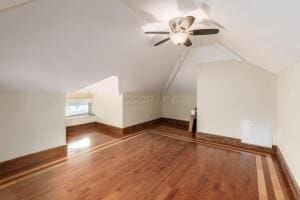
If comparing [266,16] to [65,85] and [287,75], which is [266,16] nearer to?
[287,75]

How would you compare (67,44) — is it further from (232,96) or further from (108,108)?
(232,96)

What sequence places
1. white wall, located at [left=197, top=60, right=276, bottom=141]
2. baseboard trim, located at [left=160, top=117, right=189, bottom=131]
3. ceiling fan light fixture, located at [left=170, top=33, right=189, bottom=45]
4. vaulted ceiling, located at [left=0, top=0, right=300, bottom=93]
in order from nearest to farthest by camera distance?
vaulted ceiling, located at [left=0, top=0, right=300, bottom=93]
ceiling fan light fixture, located at [left=170, top=33, right=189, bottom=45]
white wall, located at [left=197, top=60, right=276, bottom=141]
baseboard trim, located at [left=160, top=117, right=189, bottom=131]

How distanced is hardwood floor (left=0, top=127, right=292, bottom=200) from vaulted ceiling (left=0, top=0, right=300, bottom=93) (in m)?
1.46

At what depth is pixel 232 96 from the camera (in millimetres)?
3742

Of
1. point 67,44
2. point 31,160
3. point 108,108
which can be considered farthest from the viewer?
point 108,108

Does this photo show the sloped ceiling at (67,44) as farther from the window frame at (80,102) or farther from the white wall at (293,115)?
the white wall at (293,115)

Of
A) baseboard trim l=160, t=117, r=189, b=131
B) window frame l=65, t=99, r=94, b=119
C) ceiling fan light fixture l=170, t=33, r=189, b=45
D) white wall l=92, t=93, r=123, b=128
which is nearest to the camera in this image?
ceiling fan light fixture l=170, t=33, r=189, b=45

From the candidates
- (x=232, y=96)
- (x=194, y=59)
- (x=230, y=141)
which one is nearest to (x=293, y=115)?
(x=232, y=96)

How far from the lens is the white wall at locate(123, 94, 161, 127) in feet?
15.5

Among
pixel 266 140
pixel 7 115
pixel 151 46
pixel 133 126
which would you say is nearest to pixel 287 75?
pixel 266 140

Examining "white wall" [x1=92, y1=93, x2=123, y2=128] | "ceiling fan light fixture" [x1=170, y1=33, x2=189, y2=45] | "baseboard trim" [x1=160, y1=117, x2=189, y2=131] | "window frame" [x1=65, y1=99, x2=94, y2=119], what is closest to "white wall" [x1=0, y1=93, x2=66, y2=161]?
"white wall" [x1=92, y1=93, x2=123, y2=128]

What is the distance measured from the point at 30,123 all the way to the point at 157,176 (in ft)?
7.63

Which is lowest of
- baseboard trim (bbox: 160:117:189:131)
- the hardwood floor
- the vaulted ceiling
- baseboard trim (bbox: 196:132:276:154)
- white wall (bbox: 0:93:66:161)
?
the hardwood floor

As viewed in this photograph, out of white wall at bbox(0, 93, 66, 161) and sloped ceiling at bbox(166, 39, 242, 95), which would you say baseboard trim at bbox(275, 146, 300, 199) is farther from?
white wall at bbox(0, 93, 66, 161)
